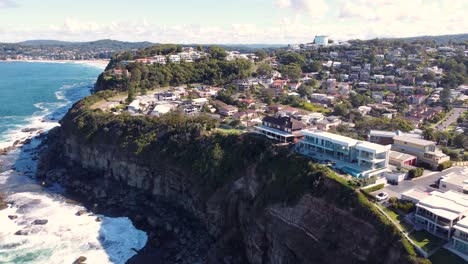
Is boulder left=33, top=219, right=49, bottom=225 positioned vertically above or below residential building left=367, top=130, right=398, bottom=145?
below

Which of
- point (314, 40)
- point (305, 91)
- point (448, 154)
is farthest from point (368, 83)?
point (314, 40)

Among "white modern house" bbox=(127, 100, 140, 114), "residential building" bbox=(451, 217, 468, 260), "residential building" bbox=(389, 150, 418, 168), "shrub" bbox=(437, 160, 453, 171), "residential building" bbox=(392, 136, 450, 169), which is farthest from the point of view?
"white modern house" bbox=(127, 100, 140, 114)

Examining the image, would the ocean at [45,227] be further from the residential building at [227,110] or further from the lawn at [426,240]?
the lawn at [426,240]

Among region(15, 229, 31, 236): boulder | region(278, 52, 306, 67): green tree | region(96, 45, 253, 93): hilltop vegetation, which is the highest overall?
region(278, 52, 306, 67): green tree

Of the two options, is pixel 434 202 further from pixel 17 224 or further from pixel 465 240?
pixel 17 224

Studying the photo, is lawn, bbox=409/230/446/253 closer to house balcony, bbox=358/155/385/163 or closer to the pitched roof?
house balcony, bbox=358/155/385/163

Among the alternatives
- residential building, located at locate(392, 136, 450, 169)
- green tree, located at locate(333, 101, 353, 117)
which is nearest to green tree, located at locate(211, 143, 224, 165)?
residential building, located at locate(392, 136, 450, 169)

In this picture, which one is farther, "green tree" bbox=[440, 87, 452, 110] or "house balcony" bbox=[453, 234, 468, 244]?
"green tree" bbox=[440, 87, 452, 110]
